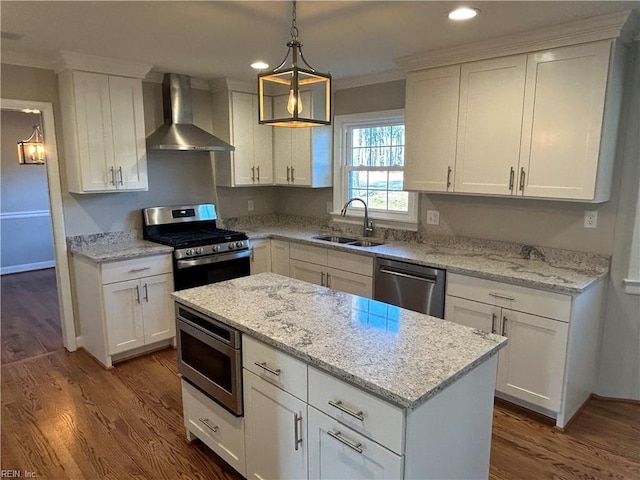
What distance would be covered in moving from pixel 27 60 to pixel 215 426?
3043 mm

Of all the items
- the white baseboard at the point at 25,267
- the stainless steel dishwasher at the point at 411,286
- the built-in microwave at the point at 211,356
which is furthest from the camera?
the white baseboard at the point at 25,267

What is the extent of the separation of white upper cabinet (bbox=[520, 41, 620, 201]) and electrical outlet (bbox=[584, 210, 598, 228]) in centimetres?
16

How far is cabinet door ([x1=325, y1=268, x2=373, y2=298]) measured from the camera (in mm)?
3539

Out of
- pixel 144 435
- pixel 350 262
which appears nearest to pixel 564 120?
pixel 350 262

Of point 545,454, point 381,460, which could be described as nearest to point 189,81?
point 381,460

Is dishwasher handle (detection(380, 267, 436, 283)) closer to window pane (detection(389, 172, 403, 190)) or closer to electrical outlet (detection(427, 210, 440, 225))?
electrical outlet (detection(427, 210, 440, 225))

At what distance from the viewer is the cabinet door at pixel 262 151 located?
4.45 metres

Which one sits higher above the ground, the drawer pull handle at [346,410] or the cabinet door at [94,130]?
the cabinet door at [94,130]

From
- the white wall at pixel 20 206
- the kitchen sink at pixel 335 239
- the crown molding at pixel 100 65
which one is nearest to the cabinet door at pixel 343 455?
the kitchen sink at pixel 335 239

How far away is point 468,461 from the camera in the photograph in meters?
1.67

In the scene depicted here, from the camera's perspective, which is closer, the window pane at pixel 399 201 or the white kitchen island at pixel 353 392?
the white kitchen island at pixel 353 392

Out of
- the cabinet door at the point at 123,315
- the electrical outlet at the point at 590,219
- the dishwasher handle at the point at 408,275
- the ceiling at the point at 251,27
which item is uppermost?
the ceiling at the point at 251,27

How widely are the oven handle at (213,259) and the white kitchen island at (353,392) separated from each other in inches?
57.2

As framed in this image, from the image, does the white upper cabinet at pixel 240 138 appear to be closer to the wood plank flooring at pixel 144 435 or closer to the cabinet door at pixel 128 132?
the cabinet door at pixel 128 132
